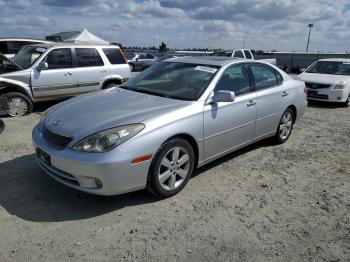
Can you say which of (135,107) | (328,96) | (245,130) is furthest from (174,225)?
(328,96)

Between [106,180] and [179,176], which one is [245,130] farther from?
[106,180]

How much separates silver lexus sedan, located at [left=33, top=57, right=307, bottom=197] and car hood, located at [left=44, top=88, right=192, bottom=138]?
1cm

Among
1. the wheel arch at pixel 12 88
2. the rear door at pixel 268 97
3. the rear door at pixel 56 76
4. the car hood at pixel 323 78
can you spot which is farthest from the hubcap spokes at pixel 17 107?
the car hood at pixel 323 78

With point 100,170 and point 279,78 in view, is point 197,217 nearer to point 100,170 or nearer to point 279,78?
point 100,170

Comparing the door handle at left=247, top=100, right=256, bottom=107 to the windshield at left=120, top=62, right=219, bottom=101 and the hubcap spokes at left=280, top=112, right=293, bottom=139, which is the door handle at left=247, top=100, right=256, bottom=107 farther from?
the hubcap spokes at left=280, top=112, right=293, bottom=139

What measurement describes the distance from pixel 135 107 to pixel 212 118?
3.20 feet

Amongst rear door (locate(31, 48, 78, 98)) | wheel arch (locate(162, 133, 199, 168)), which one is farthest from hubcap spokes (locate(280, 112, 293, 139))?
rear door (locate(31, 48, 78, 98))

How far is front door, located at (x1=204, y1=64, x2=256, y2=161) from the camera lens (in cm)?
437

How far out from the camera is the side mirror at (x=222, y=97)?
4273 mm

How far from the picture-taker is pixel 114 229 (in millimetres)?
3373

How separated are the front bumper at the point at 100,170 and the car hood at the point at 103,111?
25cm

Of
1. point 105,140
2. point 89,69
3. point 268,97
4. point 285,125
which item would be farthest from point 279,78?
point 89,69

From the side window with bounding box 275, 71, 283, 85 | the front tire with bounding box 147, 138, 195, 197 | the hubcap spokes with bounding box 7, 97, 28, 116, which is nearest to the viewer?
the front tire with bounding box 147, 138, 195, 197

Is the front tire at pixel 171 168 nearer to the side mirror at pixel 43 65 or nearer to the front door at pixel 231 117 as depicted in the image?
the front door at pixel 231 117
